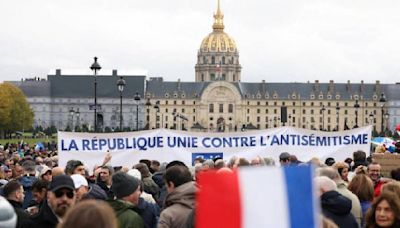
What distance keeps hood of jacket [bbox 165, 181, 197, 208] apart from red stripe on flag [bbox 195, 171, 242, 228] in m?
2.84

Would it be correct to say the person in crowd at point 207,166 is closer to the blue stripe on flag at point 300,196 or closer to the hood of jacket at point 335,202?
the hood of jacket at point 335,202

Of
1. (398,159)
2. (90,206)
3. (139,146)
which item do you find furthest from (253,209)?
(139,146)

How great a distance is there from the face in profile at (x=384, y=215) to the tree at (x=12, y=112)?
304ft

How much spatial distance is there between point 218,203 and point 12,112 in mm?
100404

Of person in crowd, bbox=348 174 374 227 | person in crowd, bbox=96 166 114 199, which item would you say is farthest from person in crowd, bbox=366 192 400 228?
person in crowd, bbox=96 166 114 199

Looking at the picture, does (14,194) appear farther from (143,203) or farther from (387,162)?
(387,162)

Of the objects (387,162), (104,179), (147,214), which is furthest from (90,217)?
(387,162)

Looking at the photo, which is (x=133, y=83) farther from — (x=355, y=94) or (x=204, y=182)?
(x=204, y=182)

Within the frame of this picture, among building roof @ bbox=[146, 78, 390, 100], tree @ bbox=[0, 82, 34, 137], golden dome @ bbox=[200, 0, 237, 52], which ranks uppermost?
golden dome @ bbox=[200, 0, 237, 52]

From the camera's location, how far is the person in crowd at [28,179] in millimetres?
9328

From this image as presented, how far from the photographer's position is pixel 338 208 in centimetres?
670

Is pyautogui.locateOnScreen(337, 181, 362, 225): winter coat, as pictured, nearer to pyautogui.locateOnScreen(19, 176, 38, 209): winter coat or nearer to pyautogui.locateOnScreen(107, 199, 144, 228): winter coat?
pyautogui.locateOnScreen(107, 199, 144, 228): winter coat

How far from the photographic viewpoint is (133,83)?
139875 mm

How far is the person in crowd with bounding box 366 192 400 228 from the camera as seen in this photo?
226 inches
